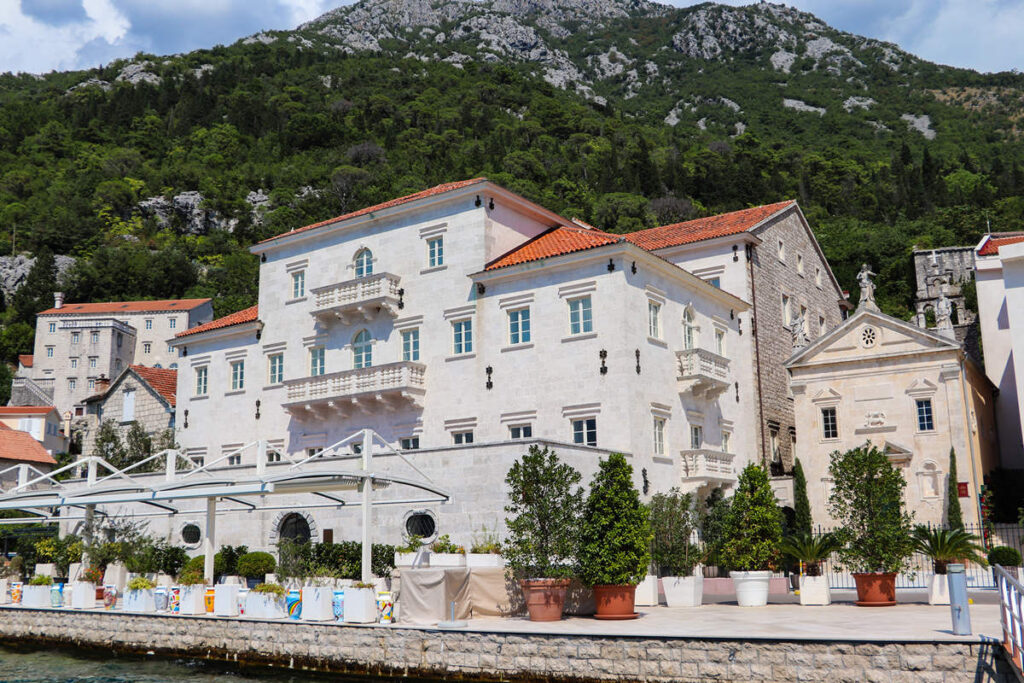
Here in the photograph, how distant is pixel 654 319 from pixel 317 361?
46.1 feet

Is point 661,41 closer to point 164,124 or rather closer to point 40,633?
point 164,124

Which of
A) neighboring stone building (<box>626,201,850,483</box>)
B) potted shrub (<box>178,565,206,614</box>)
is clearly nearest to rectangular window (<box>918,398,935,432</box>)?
neighboring stone building (<box>626,201,850,483</box>)

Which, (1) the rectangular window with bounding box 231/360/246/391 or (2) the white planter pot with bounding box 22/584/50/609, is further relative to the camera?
(1) the rectangular window with bounding box 231/360/246/391

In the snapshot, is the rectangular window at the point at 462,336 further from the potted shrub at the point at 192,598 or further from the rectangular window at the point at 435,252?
the potted shrub at the point at 192,598

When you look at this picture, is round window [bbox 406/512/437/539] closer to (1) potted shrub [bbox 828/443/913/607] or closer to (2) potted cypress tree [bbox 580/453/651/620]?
(2) potted cypress tree [bbox 580/453/651/620]

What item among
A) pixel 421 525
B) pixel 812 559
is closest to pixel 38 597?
pixel 421 525

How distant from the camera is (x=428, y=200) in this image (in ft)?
113

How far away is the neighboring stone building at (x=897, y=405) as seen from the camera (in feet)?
111

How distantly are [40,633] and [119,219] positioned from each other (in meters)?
105

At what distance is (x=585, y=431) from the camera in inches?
1161

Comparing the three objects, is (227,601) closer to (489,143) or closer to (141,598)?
(141,598)

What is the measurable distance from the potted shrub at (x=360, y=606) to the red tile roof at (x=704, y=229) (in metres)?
21.7

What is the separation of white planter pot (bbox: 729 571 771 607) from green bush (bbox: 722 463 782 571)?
0.91ft

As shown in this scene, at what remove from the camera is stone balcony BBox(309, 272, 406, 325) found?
113 feet
